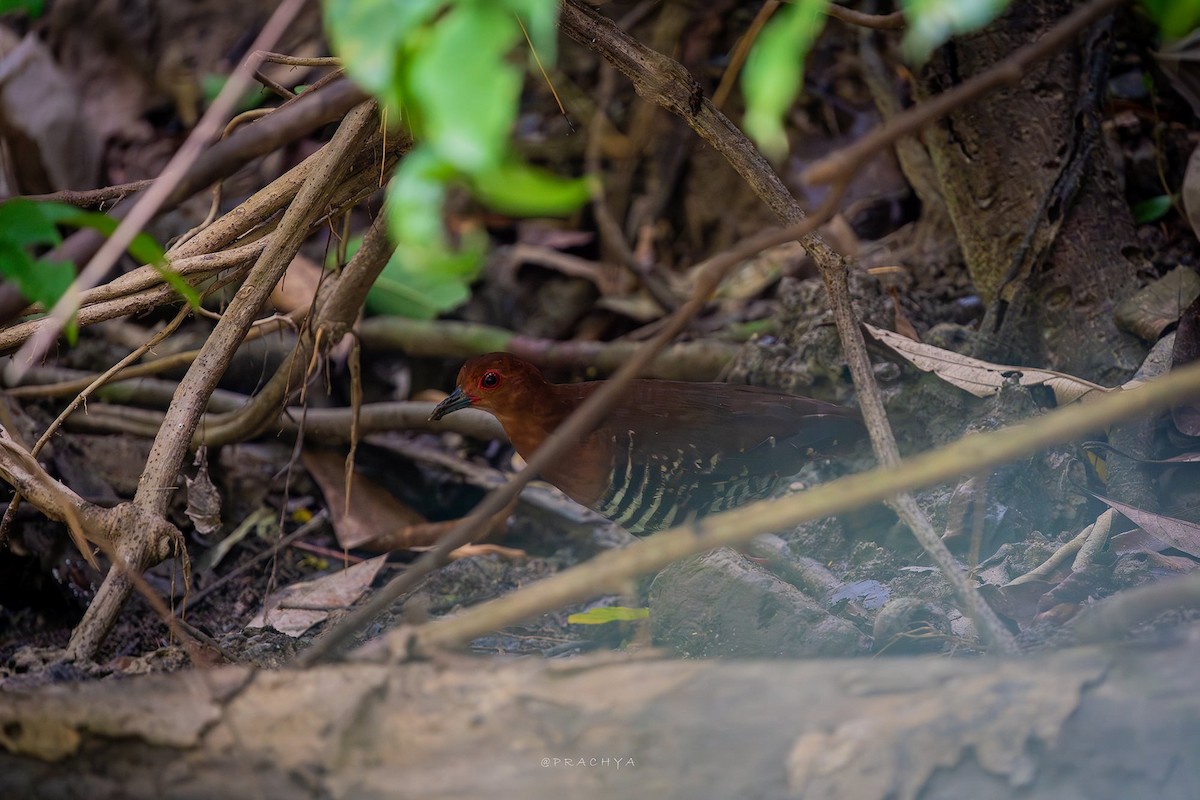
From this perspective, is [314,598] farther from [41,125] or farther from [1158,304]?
[41,125]

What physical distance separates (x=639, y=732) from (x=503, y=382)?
213 cm

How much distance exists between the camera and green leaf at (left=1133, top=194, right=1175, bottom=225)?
3.77 m

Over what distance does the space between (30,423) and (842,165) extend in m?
3.54

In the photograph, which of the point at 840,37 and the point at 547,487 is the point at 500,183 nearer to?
the point at 547,487

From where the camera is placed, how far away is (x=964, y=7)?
1150 millimetres

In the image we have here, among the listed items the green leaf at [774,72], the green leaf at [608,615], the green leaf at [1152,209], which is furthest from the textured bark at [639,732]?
the green leaf at [1152,209]

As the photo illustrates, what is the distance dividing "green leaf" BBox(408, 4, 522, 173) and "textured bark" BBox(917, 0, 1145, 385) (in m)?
2.78

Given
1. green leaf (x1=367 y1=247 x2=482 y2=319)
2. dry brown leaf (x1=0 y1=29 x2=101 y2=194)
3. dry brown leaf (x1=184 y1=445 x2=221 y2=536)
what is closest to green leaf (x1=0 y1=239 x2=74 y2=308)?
dry brown leaf (x1=184 y1=445 x2=221 y2=536)

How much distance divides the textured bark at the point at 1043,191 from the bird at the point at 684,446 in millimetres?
714

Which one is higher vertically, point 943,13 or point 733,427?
point 943,13

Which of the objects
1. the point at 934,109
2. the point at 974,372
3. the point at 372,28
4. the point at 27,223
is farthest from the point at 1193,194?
the point at 27,223

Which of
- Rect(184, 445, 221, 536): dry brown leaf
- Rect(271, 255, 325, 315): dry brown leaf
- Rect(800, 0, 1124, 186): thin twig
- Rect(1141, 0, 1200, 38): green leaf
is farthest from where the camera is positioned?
Rect(271, 255, 325, 315): dry brown leaf

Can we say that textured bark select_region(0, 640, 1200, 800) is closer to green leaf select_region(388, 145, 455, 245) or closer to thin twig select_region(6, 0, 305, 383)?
thin twig select_region(6, 0, 305, 383)

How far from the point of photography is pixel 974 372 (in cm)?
334
